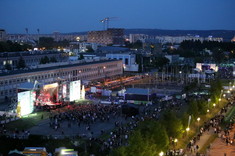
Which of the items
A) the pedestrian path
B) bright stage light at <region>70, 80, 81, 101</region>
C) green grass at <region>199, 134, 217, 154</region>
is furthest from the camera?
bright stage light at <region>70, 80, 81, 101</region>

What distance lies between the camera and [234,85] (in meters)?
28.4

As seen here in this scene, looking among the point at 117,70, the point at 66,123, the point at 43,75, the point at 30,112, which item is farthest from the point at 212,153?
the point at 117,70

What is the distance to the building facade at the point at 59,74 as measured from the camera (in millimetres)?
20297

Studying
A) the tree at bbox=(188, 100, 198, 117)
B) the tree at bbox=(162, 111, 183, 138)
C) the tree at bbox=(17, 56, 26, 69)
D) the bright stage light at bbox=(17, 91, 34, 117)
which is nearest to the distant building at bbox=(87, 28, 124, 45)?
the tree at bbox=(17, 56, 26, 69)

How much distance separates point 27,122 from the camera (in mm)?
14891

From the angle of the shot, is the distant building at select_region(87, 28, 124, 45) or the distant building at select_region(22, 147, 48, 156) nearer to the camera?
the distant building at select_region(22, 147, 48, 156)

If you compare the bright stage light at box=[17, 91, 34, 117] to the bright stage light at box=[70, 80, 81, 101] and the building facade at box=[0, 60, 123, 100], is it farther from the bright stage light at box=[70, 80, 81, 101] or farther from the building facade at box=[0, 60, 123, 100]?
the bright stage light at box=[70, 80, 81, 101]

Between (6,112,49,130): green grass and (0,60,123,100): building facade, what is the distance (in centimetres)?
383

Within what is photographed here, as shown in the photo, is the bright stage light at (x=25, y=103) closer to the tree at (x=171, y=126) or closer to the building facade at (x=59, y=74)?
the building facade at (x=59, y=74)

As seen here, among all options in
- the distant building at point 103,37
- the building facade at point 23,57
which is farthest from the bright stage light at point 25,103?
the distant building at point 103,37

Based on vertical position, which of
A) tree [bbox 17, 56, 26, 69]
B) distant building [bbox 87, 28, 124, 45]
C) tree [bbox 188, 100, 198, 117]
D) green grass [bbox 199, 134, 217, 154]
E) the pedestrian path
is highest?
distant building [bbox 87, 28, 124, 45]

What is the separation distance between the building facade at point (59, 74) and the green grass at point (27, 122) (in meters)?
3.83

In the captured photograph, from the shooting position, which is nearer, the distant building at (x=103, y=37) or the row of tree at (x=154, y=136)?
the row of tree at (x=154, y=136)

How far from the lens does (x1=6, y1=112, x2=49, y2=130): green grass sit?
1408 centimetres
